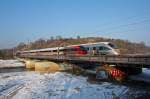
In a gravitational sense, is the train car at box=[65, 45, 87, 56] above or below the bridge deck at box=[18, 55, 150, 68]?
above

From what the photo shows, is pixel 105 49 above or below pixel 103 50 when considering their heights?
above

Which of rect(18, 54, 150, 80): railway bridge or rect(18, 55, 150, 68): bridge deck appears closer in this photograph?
rect(18, 55, 150, 68): bridge deck

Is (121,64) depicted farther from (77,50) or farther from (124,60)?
(77,50)

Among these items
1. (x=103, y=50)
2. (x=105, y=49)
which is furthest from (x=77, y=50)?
(x=105, y=49)

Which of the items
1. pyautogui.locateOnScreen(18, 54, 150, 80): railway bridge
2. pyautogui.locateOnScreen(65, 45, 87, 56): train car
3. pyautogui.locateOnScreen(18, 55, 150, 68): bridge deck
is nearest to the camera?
pyautogui.locateOnScreen(18, 55, 150, 68): bridge deck

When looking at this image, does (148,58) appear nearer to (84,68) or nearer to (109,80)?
(109,80)

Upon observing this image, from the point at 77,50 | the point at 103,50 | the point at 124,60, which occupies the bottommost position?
the point at 124,60

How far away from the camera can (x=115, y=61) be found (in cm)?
3009

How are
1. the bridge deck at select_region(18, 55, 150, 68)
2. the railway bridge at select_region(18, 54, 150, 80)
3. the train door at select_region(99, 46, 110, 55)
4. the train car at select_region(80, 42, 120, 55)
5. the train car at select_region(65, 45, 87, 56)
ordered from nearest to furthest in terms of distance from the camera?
the bridge deck at select_region(18, 55, 150, 68), the railway bridge at select_region(18, 54, 150, 80), the train car at select_region(80, 42, 120, 55), the train door at select_region(99, 46, 110, 55), the train car at select_region(65, 45, 87, 56)

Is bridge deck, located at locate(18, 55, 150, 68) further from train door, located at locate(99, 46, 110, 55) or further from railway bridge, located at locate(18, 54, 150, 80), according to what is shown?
train door, located at locate(99, 46, 110, 55)

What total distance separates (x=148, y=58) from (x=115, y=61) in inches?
274

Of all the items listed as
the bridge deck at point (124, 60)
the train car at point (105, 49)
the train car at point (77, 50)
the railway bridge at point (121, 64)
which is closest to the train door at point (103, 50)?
the train car at point (105, 49)

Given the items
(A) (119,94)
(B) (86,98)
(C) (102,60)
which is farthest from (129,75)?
(B) (86,98)

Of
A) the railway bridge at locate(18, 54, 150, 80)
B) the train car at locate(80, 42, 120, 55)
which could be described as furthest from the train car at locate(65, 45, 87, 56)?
the railway bridge at locate(18, 54, 150, 80)
